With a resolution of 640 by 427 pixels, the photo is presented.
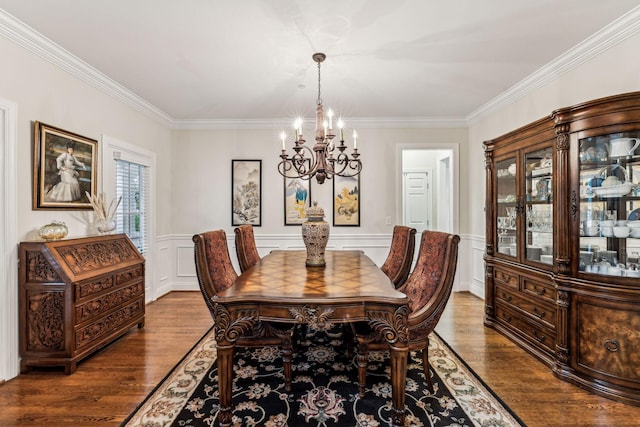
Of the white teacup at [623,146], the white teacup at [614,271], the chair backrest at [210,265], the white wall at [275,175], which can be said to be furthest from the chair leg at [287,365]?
the white wall at [275,175]

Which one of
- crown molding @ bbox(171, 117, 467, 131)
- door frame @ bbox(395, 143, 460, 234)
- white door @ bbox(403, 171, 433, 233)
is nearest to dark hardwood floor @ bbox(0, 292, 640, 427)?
door frame @ bbox(395, 143, 460, 234)

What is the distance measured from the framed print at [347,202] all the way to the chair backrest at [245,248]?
1.79 meters

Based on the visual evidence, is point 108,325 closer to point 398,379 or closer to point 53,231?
point 53,231

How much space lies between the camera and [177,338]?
308 cm

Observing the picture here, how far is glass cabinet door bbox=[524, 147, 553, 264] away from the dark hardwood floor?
93 cm

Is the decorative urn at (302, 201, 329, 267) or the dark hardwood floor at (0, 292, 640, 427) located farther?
the decorative urn at (302, 201, 329, 267)

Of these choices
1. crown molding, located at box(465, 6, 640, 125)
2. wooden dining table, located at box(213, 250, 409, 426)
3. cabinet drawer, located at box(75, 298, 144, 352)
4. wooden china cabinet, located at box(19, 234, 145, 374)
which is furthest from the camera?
cabinet drawer, located at box(75, 298, 144, 352)

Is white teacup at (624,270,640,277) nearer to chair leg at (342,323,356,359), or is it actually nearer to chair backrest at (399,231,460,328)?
chair backrest at (399,231,460,328)

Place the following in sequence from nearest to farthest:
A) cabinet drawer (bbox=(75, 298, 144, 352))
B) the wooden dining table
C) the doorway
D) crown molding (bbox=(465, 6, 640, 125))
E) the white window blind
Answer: the wooden dining table < crown molding (bbox=(465, 6, 640, 125)) < cabinet drawer (bbox=(75, 298, 144, 352)) < the white window blind < the doorway

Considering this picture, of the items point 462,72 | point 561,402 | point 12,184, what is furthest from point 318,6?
point 561,402

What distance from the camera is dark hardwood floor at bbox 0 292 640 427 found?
6.21 ft

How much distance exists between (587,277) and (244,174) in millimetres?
4176

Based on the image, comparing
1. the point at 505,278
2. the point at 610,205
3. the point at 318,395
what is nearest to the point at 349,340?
the point at 318,395

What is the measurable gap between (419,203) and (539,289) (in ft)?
12.5
